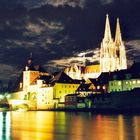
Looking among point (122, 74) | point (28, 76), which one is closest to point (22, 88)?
point (28, 76)

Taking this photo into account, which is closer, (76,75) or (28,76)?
(28,76)

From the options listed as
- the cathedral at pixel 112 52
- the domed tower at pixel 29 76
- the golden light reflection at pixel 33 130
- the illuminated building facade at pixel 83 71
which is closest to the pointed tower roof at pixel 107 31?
the cathedral at pixel 112 52

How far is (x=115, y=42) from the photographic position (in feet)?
519

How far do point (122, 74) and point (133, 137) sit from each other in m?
64.8

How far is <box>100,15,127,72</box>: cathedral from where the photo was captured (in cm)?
15300

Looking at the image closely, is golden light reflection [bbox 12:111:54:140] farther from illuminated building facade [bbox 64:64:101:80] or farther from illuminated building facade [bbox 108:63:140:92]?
illuminated building facade [bbox 64:64:101:80]

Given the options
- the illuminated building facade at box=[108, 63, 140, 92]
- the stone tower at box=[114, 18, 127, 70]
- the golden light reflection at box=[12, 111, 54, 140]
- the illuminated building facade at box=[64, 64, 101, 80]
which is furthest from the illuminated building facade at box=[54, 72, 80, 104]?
the golden light reflection at box=[12, 111, 54, 140]

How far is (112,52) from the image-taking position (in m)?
155

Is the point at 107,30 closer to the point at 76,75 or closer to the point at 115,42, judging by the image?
the point at 115,42

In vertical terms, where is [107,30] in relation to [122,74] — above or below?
above

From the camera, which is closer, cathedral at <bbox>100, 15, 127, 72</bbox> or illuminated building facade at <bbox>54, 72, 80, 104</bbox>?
illuminated building facade at <bbox>54, 72, 80, 104</bbox>

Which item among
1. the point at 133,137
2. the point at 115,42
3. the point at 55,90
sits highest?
the point at 115,42

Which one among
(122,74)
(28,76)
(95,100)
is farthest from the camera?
(28,76)

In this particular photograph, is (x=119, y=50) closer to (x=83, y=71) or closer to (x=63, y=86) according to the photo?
(x=83, y=71)
